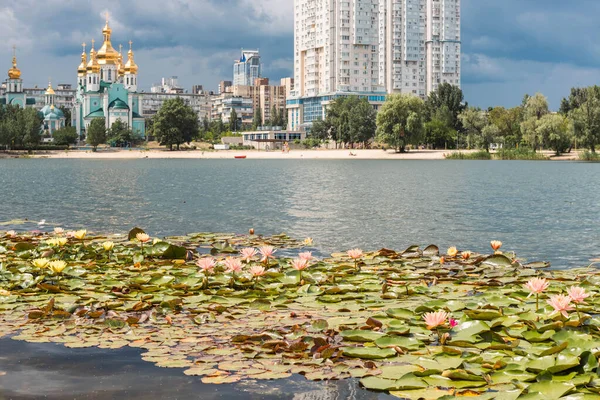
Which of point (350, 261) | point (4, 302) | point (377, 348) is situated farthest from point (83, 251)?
point (377, 348)

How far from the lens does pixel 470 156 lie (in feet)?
355

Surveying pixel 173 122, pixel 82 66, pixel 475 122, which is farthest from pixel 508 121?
pixel 82 66

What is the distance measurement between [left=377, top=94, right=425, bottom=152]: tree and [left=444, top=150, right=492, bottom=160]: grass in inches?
287

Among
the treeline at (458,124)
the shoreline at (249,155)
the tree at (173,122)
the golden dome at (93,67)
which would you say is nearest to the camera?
the treeline at (458,124)

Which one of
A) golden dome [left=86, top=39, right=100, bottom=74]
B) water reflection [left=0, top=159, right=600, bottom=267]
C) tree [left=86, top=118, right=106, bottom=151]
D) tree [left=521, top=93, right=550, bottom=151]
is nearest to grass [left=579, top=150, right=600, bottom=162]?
tree [left=521, top=93, right=550, bottom=151]

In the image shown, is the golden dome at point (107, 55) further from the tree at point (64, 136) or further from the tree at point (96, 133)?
the tree at point (96, 133)

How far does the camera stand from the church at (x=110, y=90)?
148 metres

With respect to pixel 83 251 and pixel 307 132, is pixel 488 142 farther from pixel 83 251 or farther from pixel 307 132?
pixel 83 251

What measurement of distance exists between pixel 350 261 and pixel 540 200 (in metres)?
22.5

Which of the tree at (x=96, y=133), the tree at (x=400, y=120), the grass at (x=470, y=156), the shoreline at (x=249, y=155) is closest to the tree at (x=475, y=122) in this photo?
the grass at (x=470, y=156)

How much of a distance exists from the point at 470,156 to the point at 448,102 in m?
26.2

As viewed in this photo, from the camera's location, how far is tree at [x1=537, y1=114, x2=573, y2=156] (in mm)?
92875

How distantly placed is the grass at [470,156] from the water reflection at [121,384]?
104166 millimetres

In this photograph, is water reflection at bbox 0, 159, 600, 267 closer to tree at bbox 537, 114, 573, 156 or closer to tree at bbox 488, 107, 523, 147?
tree at bbox 537, 114, 573, 156
